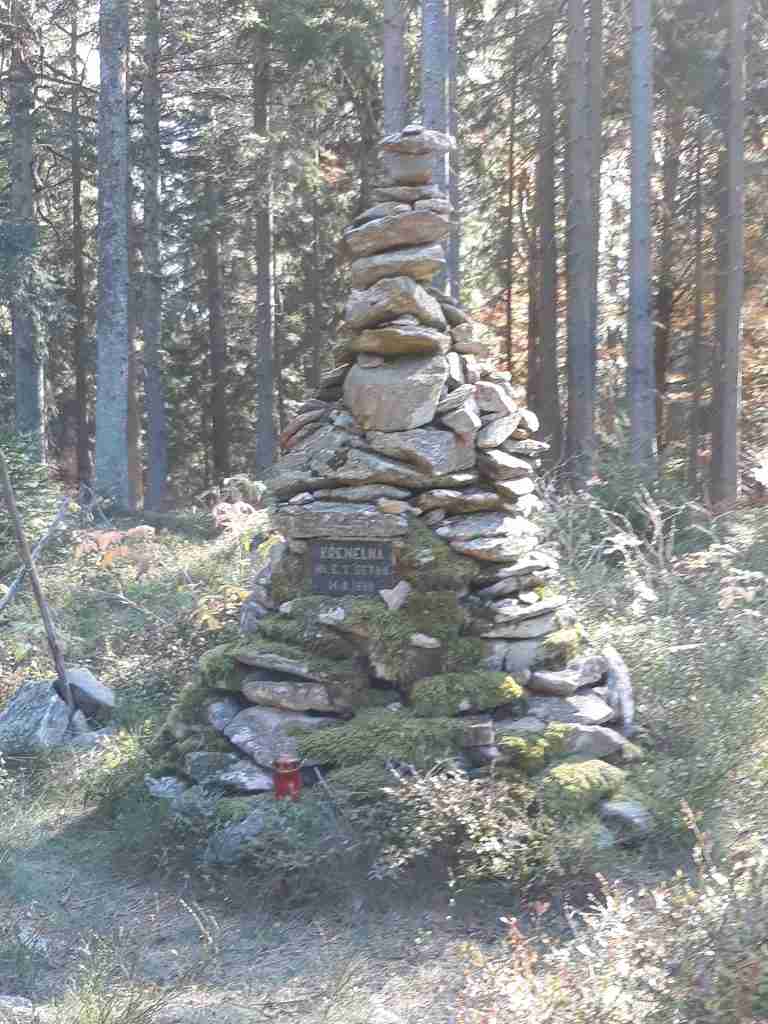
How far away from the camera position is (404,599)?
5.94 metres

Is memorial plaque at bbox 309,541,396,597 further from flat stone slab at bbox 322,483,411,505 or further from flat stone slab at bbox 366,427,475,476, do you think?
flat stone slab at bbox 366,427,475,476

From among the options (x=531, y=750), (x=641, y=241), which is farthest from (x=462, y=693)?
(x=641, y=241)

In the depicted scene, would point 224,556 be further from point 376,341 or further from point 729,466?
point 729,466

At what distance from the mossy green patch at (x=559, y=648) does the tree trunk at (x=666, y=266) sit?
41.8 ft

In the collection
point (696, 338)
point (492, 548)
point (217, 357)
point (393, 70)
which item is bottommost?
point (492, 548)

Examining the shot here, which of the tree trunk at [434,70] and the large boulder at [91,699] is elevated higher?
the tree trunk at [434,70]

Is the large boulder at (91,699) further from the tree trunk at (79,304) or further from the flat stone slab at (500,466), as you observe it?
the tree trunk at (79,304)

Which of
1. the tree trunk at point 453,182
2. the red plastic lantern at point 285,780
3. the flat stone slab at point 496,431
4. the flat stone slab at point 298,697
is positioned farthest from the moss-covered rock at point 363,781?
the tree trunk at point 453,182

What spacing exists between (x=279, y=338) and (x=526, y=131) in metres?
7.33

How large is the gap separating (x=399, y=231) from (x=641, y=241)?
9.23 meters

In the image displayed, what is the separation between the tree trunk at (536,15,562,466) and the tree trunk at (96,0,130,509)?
708 centimetres

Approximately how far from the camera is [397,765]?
5418mm

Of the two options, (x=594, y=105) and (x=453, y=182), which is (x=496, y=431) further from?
(x=594, y=105)

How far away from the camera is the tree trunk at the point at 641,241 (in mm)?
14430
